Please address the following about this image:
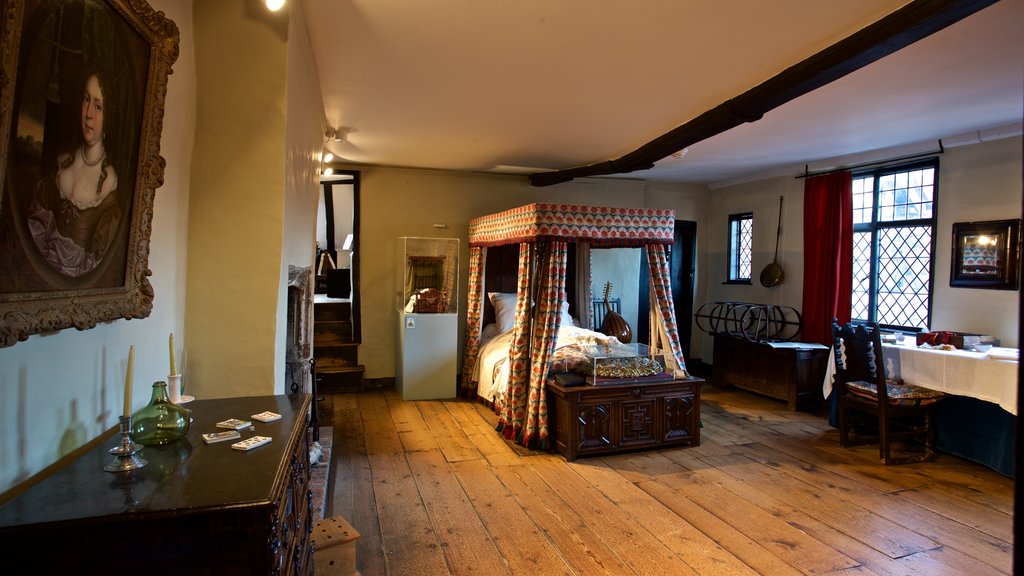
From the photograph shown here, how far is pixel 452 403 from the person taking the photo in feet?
19.6

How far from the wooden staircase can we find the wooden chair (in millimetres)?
4833

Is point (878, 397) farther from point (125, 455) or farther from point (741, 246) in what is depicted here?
point (125, 455)

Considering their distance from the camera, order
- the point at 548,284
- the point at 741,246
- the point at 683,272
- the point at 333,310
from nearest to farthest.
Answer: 1. the point at 548,284
2. the point at 333,310
3. the point at 741,246
4. the point at 683,272

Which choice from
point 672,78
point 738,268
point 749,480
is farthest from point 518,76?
point 738,268

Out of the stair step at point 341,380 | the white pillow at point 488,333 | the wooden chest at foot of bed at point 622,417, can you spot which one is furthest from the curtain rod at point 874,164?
the stair step at point 341,380

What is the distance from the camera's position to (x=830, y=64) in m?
2.88

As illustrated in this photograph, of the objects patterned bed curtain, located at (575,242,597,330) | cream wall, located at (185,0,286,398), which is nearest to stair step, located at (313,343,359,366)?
patterned bed curtain, located at (575,242,597,330)

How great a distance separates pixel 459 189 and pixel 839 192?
13.8ft

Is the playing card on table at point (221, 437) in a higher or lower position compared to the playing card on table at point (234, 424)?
lower

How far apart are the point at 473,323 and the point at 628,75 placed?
11.4 feet

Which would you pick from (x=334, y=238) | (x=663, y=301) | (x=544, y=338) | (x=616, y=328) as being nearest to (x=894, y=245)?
(x=663, y=301)

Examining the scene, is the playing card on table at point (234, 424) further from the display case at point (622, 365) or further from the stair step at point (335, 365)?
the stair step at point (335, 365)

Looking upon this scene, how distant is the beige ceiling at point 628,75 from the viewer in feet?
8.68

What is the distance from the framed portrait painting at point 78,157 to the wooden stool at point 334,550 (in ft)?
4.17
